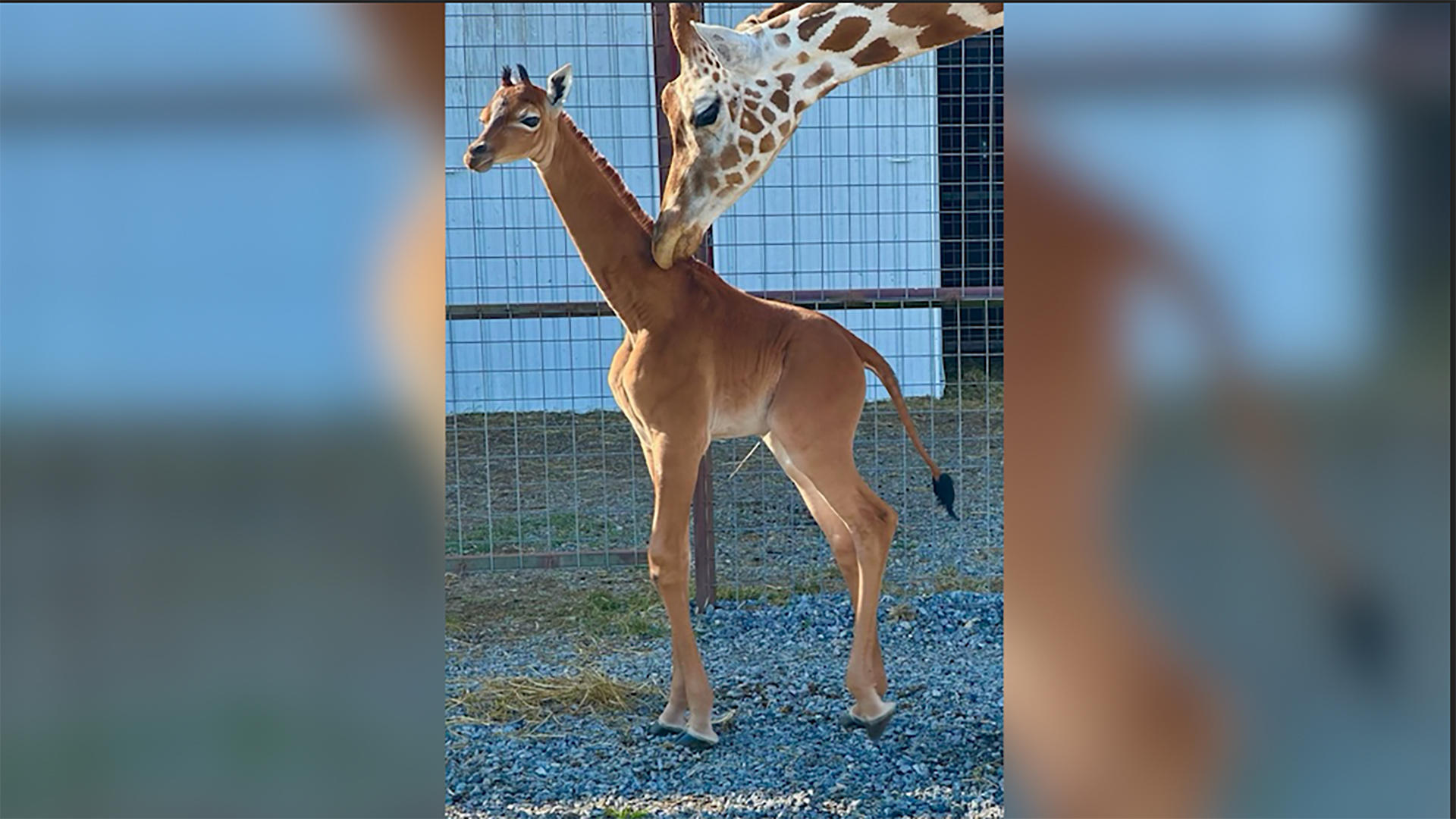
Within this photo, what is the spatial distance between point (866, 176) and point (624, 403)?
424 centimetres

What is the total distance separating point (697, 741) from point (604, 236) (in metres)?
1.57

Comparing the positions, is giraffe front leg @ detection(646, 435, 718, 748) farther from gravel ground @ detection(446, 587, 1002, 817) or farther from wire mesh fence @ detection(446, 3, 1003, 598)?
wire mesh fence @ detection(446, 3, 1003, 598)

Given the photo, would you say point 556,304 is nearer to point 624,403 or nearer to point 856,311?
point 624,403

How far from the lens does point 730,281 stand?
7.04m

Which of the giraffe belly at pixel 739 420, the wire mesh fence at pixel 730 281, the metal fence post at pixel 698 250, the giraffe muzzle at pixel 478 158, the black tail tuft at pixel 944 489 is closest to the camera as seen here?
the giraffe muzzle at pixel 478 158

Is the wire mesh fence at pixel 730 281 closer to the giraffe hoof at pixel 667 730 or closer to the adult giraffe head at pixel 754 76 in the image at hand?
the giraffe hoof at pixel 667 730

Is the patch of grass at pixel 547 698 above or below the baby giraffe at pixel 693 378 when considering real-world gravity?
below

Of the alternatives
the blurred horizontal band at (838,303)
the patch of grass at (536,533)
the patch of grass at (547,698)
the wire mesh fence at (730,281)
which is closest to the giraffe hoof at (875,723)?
the patch of grass at (547,698)

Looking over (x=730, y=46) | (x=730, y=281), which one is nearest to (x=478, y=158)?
(x=730, y=46)

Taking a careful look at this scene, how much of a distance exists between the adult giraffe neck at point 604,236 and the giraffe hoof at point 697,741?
127cm

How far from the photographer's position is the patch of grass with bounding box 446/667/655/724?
4.29 metres

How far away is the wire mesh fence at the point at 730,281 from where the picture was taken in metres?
6.31
